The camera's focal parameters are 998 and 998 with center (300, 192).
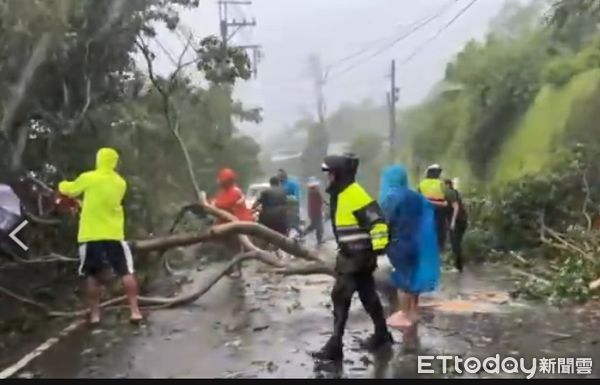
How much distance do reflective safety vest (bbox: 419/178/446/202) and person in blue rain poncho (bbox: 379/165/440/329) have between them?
16.5 feet

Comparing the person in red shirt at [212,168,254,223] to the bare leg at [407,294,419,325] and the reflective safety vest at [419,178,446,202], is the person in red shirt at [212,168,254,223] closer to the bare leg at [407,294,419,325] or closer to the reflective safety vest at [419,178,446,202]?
the reflective safety vest at [419,178,446,202]

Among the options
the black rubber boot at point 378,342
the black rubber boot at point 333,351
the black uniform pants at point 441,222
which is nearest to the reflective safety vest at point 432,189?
the black uniform pants at point 441,222

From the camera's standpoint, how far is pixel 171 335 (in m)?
9.38

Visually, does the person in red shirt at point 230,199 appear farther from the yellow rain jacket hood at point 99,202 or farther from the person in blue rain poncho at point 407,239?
the person in blue rain poncho at point 407,239

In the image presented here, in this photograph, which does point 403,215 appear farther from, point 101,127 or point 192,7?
point 192,7

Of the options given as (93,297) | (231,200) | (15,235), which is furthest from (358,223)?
(231,200)

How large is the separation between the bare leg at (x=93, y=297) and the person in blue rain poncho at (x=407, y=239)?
9.59 feet

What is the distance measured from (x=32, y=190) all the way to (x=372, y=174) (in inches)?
984

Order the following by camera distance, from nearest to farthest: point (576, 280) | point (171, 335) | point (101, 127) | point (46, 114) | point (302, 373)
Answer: point (302, 373) < point (171, 335) < point (576, 280) < point (46, 114) < point (101, 127)

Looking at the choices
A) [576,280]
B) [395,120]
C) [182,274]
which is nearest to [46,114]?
[182,274]

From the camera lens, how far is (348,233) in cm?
780

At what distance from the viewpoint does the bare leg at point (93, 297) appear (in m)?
9.77

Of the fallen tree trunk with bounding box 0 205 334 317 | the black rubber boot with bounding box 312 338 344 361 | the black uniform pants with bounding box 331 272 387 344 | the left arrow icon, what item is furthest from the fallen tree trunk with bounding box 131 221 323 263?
the black rubber boot with bounding box 312 338 344 361

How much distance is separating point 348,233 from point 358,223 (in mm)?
121
